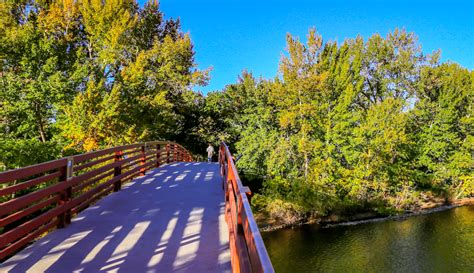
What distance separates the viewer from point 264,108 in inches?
1389

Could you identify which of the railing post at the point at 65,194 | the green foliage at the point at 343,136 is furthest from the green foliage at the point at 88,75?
the railing post at the point at 65,194

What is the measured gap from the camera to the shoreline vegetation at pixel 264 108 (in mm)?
21688

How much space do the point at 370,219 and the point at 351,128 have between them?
9.44 meters

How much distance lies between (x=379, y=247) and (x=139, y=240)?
79.6ft

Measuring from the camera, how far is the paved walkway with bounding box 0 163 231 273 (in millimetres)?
3883

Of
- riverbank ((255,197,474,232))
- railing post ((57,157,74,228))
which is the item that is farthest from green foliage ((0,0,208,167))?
riverbank ((255,197,474,232))

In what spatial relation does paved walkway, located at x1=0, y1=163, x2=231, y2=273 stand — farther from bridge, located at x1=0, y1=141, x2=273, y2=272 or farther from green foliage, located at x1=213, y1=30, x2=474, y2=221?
green foliage, located at x1=213, y1=30, x2=474, y2=221

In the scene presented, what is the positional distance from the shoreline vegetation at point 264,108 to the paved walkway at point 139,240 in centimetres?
961

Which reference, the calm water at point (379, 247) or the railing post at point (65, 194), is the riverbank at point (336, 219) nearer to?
the calm water at point (379, 247)

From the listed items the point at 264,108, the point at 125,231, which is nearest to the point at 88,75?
the point at 264,108

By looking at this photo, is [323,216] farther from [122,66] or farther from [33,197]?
[33,197]

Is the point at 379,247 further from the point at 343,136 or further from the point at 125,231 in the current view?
the point at 125,231

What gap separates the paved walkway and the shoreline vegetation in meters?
9.61

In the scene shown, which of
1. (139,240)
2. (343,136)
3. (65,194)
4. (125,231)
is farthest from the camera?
(343,136)
